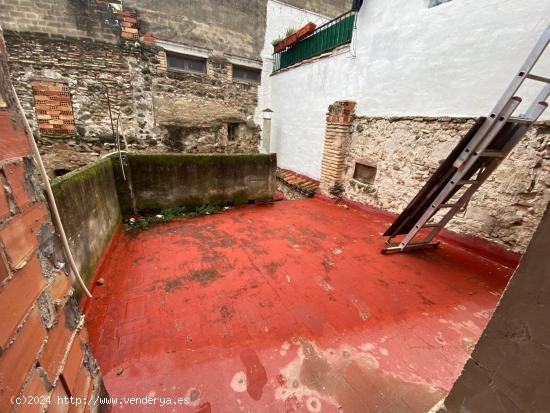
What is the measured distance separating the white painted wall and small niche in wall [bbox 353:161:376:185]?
958 millimetres

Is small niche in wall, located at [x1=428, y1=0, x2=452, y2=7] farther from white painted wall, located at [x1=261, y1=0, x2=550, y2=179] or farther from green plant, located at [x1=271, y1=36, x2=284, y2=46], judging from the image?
green plant, located at [x1=271, y1=36, x2=284, y2=46]

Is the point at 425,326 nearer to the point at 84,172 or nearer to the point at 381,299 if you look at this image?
the point at 381,299

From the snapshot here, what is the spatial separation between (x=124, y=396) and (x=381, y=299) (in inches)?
84.4

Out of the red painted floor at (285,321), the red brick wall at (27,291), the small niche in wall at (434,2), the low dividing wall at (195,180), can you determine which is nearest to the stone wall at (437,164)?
the red painted floor at (285,321)

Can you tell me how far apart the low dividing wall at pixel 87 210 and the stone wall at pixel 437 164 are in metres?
4.34

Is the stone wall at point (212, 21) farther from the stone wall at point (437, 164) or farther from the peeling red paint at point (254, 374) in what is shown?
the peeling red paint at point (254, 374)

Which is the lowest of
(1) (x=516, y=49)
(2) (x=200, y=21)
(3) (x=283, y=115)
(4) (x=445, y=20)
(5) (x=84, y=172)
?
(5) (x=84, y=172)

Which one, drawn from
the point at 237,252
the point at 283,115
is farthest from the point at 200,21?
the point at 237,252

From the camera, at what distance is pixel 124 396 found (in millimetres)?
1376

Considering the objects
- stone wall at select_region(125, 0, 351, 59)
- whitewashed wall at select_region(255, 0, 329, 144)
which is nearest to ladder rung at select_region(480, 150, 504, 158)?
whitewashed wall at select_region(255, 0, 329, 144)

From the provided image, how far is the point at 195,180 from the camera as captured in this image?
418 cm

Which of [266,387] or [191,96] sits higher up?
[191,96]

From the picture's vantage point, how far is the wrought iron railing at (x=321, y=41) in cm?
475

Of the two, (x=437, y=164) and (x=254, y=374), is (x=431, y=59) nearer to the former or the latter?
(x=437, y=164)
